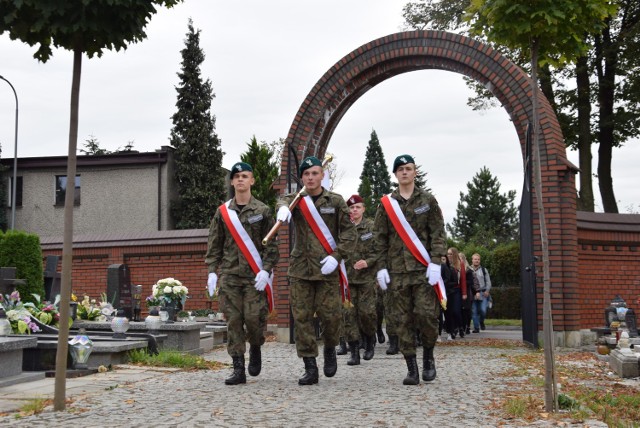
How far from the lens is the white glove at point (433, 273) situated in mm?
7000

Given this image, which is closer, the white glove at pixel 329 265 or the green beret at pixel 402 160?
the white glove at pixel 329 265

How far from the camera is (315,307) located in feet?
24.2

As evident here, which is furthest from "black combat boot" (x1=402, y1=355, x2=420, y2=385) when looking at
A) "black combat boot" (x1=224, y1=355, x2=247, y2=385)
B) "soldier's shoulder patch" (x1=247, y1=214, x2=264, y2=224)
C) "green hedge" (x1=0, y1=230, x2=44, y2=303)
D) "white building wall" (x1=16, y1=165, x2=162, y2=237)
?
"white building wall" (x1=16, y1=165, x2=162, y2=237)

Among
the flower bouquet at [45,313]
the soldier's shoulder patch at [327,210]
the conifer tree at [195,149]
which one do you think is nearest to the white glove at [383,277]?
the soldier's shoulder patch at [327,210]

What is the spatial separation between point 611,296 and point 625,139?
1450cm

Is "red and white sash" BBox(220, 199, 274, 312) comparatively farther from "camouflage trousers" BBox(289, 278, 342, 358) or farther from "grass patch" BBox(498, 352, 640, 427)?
"grass patch" BBox(498, 352, 640, 427)

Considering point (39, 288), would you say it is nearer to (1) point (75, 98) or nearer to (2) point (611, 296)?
(1) point (75, 98)

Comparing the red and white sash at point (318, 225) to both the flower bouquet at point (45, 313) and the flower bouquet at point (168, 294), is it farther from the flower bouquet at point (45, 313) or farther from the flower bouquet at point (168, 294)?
the flower bouquet at point (168, 294)

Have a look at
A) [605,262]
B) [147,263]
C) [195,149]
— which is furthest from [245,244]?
[195,149]

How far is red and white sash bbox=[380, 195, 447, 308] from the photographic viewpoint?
712 centimetres

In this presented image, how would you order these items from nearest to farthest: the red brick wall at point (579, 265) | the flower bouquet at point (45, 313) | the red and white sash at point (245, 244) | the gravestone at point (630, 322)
Result: the red and white sash at point (245, 244)
the gravestone at point (630, 322)
the flower bouquet at point (45, 313)
the red brick wall at point (579, 265)

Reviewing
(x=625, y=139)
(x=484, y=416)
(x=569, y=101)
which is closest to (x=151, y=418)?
(x=484, y=416)

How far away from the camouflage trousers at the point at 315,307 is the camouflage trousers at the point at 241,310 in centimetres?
33

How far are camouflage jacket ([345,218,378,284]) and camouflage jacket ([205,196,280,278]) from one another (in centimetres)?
242
